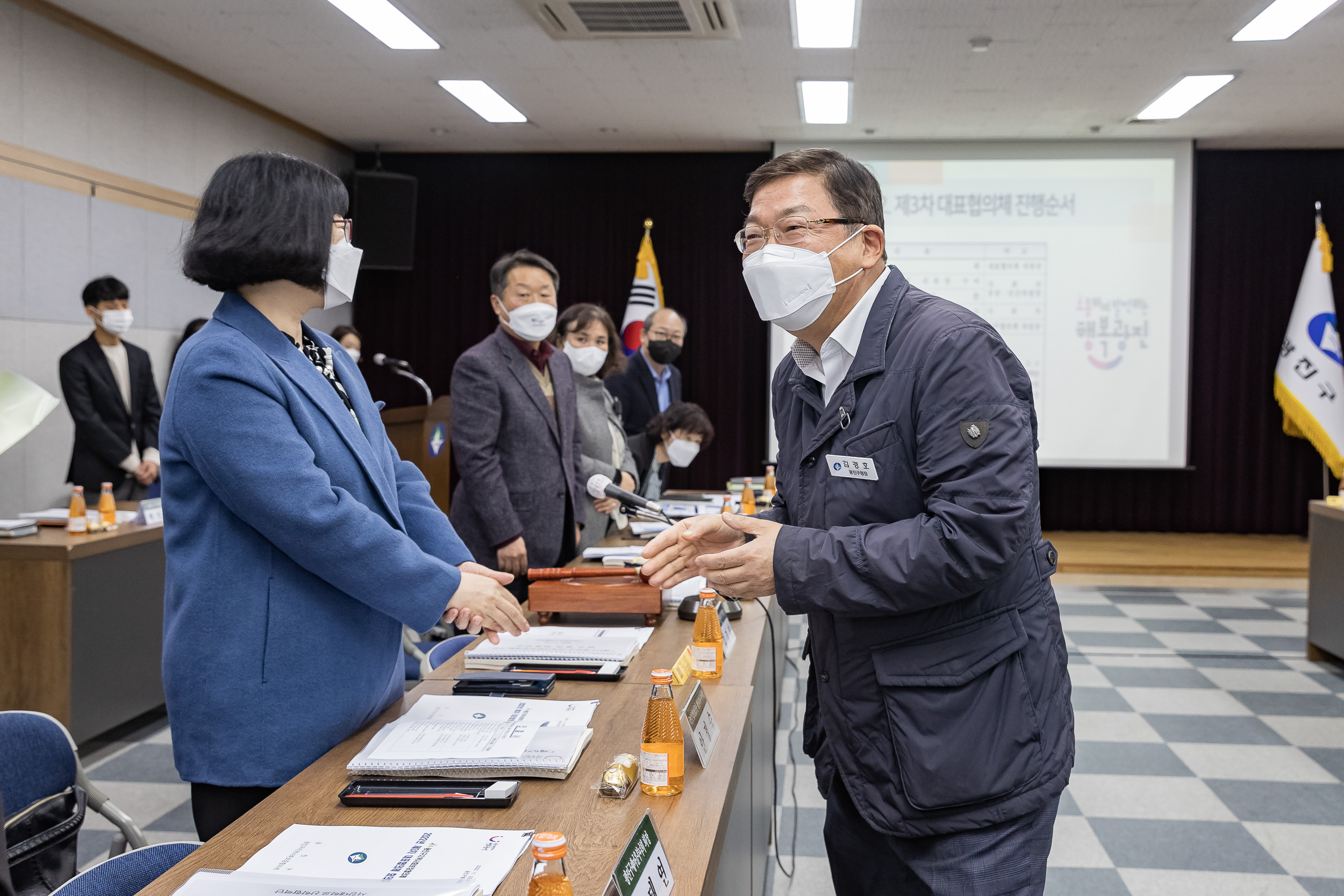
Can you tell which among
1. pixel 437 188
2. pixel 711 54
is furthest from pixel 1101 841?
pixel 437 188

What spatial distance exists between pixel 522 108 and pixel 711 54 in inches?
70.5

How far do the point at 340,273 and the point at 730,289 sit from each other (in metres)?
6.91

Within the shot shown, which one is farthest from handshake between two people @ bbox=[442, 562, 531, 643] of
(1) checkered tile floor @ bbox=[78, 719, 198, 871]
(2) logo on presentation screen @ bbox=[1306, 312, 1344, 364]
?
(2) logo on presentation screen @ bbox=[1306, 312, 1344, 364]

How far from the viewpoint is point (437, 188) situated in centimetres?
858

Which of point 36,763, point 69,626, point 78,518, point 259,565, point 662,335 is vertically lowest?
point 69,626

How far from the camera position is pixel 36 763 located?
64.1 inches

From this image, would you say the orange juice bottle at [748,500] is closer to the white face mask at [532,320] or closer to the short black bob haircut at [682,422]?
the short black bob haircut at [682,422]

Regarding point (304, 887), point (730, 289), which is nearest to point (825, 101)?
point (730, 289)

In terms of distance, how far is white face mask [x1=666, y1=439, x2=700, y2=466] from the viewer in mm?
4020

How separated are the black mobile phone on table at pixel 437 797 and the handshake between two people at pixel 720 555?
38cm

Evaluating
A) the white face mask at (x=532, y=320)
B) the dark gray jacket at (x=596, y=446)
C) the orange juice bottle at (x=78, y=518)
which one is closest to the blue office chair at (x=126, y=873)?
the white face mask at (x=532, y=320)

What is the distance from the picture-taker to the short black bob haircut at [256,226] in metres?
1.38

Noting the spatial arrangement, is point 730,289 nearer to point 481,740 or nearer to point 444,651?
point 444,651

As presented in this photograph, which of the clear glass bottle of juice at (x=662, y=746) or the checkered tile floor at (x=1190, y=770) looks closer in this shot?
the clear glass bottle of juice at (x=662, y=746)
